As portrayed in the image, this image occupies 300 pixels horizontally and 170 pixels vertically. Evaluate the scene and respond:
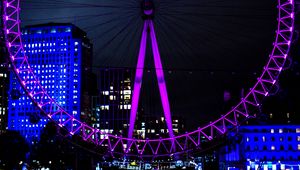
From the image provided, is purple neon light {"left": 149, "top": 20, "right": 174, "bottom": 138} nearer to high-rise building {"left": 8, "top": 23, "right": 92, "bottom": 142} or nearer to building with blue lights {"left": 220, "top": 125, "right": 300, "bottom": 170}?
building with blue lights {"left": 220, "top": 125, "right": 300, "bottom": 170}

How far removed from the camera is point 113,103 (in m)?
176

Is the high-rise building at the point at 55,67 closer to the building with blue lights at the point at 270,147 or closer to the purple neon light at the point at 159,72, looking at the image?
the building with blue lights at the point at 270,147

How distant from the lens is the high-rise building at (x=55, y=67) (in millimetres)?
155875

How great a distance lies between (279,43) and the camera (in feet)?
118

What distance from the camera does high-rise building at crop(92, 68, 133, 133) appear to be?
6796 inches

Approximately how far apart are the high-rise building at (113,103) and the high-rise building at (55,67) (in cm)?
1380

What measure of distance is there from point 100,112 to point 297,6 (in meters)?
144

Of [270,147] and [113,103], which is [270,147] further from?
[113,103]

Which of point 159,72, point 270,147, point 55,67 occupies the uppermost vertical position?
point 55,67

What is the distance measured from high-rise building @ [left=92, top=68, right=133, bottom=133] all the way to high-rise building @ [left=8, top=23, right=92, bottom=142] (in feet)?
45.3

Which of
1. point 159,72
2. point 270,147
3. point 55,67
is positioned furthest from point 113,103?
point 159,72

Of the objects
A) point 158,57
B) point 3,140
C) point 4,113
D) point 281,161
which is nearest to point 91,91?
point 4,113

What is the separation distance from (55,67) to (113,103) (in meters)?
28.5

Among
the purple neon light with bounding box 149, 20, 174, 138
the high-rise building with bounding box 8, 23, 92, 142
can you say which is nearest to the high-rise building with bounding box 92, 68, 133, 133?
the high-rise building with bounding box 8, 23, 92, 142
